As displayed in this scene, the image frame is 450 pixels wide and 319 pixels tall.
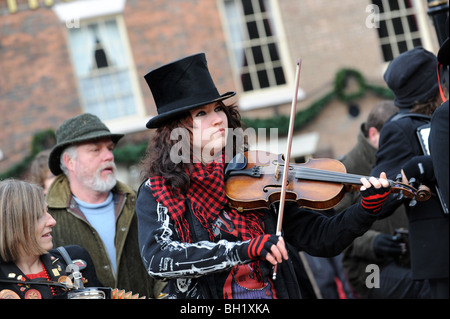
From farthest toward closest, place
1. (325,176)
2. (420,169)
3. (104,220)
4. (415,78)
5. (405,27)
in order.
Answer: (405,27), (104,220), (415,78), (420,169), (325,176)

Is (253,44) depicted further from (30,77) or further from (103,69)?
(30,77)

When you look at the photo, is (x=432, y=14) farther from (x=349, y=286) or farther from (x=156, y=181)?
(x=349, y=286)

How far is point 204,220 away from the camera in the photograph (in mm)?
3355

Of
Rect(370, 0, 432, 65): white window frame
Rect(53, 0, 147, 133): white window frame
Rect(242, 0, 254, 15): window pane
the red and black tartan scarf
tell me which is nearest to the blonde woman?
the red and black tartan scarf

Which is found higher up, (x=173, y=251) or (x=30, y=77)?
(x=30, y=77)

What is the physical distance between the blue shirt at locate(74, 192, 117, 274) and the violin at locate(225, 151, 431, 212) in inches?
61.4

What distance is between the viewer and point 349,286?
6316 mm

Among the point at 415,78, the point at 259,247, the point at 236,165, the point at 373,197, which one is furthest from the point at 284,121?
the point at 259,247

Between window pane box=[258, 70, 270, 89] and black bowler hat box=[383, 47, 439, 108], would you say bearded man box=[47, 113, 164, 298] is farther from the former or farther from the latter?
window pane box=[258, 70, 270, 89]

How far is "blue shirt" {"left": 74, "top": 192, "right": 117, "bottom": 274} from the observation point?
4754 millimetres

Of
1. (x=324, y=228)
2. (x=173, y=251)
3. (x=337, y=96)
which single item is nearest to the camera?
(x=173, y=251)

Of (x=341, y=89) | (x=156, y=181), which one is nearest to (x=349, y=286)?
(x=156, y=181)

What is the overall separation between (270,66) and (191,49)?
1496 mm

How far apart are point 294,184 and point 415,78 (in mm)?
1433
